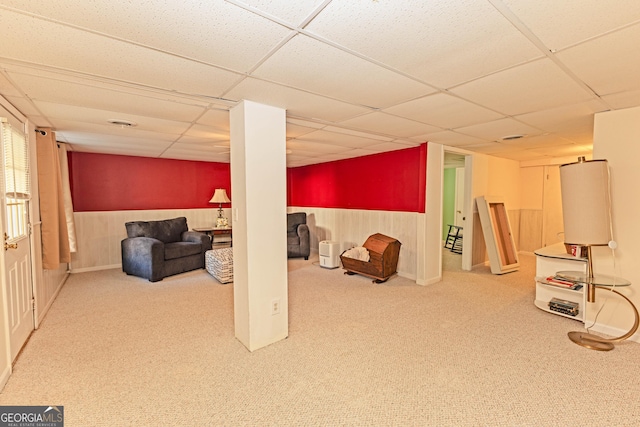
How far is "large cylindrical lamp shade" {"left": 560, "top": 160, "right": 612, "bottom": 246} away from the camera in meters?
2.59

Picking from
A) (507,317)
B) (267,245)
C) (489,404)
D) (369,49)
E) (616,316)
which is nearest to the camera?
(369,49)

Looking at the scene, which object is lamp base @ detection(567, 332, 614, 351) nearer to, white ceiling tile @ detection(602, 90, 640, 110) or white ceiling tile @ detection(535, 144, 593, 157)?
white ceiling tile @ detection(602, 90, 640, 110)

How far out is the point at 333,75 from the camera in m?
1.91

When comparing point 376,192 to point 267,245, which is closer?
point 267,245

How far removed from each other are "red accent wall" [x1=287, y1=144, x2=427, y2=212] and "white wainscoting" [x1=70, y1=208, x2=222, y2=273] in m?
3.42

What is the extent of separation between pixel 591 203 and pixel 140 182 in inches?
258

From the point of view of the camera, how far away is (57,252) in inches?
129

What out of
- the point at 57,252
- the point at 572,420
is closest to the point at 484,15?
the point at 572,420

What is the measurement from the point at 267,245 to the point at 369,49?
5.41ft

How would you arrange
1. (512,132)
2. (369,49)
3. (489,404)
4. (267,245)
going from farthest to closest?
(512,132), (267,245), (489,404), (369,49)

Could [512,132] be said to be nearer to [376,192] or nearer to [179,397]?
[376,192]

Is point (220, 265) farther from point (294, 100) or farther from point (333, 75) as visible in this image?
point (333, 75)

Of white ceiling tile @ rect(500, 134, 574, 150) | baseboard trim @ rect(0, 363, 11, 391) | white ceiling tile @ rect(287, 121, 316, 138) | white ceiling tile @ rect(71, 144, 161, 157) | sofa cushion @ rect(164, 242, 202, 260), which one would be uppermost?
white ceiling tile @ rect(71, 144, 161, 157)

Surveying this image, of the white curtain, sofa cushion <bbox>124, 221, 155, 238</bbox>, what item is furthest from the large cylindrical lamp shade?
the white curtain
